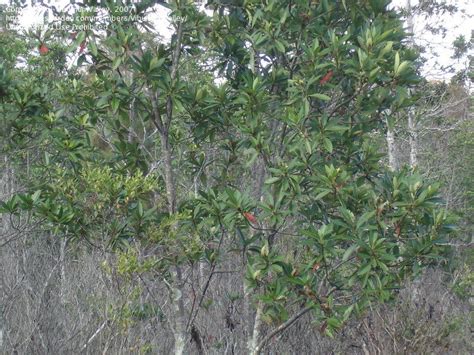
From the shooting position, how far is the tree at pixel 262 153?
398 centimetres

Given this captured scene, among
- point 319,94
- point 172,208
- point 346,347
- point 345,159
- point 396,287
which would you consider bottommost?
point 346,347

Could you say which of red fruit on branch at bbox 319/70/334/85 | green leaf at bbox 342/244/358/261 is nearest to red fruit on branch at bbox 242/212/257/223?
green leaf at bbox 342/244/358/261

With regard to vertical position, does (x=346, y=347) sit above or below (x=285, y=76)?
below

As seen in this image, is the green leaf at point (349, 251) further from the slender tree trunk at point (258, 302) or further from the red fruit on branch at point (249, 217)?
the slender tree trunk at point (258, 302)

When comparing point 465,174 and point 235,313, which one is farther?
point 465,174

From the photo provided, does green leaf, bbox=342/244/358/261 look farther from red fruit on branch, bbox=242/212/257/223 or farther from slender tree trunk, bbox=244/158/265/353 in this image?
slender tree trunk, bbox=244/158/265/353

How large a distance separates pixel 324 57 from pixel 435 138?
14.5 meters

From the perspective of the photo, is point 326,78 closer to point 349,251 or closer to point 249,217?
point 249,217

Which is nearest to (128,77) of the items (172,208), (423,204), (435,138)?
(172,208)

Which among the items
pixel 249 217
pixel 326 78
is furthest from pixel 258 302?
pixel 326 78

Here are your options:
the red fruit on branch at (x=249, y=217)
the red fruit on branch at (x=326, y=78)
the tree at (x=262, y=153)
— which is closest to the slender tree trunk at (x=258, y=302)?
the tree at (x=262, y=153)

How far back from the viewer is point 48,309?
5961 mm

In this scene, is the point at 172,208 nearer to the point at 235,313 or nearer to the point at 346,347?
the point at 235,313

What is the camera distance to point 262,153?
437 centimetres
